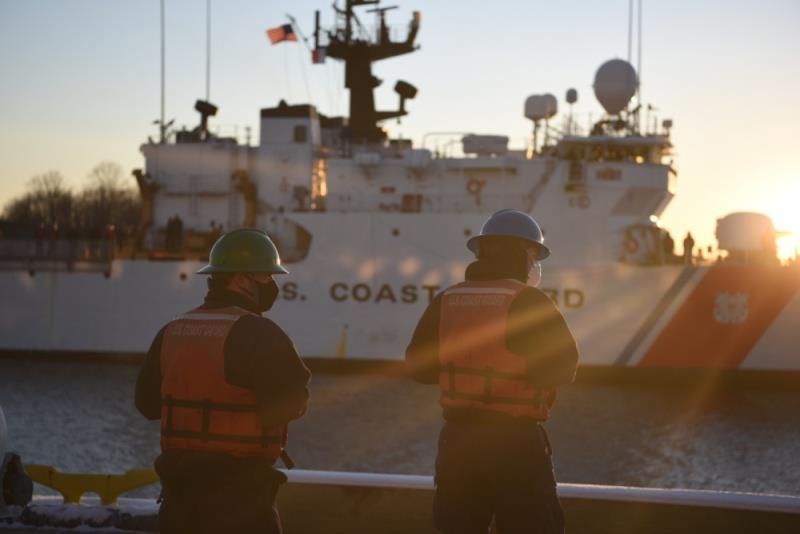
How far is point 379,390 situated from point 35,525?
12.4 metres

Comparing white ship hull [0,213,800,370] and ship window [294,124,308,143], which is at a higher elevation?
ship window [294,124,308,143]

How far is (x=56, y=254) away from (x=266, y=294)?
18.2 meters

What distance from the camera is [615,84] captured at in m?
19.0

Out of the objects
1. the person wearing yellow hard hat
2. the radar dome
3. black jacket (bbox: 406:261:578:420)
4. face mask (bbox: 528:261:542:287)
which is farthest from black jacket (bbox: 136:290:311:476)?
the radar dome

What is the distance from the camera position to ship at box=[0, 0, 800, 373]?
17.4 meters

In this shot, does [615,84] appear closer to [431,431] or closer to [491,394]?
[431,431]

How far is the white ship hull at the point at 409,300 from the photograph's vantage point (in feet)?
56.3

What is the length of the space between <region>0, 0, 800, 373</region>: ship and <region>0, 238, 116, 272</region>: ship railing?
0.04m

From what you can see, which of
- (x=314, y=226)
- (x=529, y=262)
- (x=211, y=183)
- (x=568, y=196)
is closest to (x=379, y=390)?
(x=314, y=226)

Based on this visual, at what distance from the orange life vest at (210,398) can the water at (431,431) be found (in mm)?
7813

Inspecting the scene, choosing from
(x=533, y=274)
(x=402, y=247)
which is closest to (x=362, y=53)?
(x=402, y=247)

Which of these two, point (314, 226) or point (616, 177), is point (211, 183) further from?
point (616, 177)

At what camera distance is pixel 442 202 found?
62.0 ft

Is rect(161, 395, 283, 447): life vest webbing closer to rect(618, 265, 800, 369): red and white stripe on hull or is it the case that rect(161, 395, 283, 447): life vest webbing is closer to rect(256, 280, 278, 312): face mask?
rect(256, 280, 278, 312): face mask
